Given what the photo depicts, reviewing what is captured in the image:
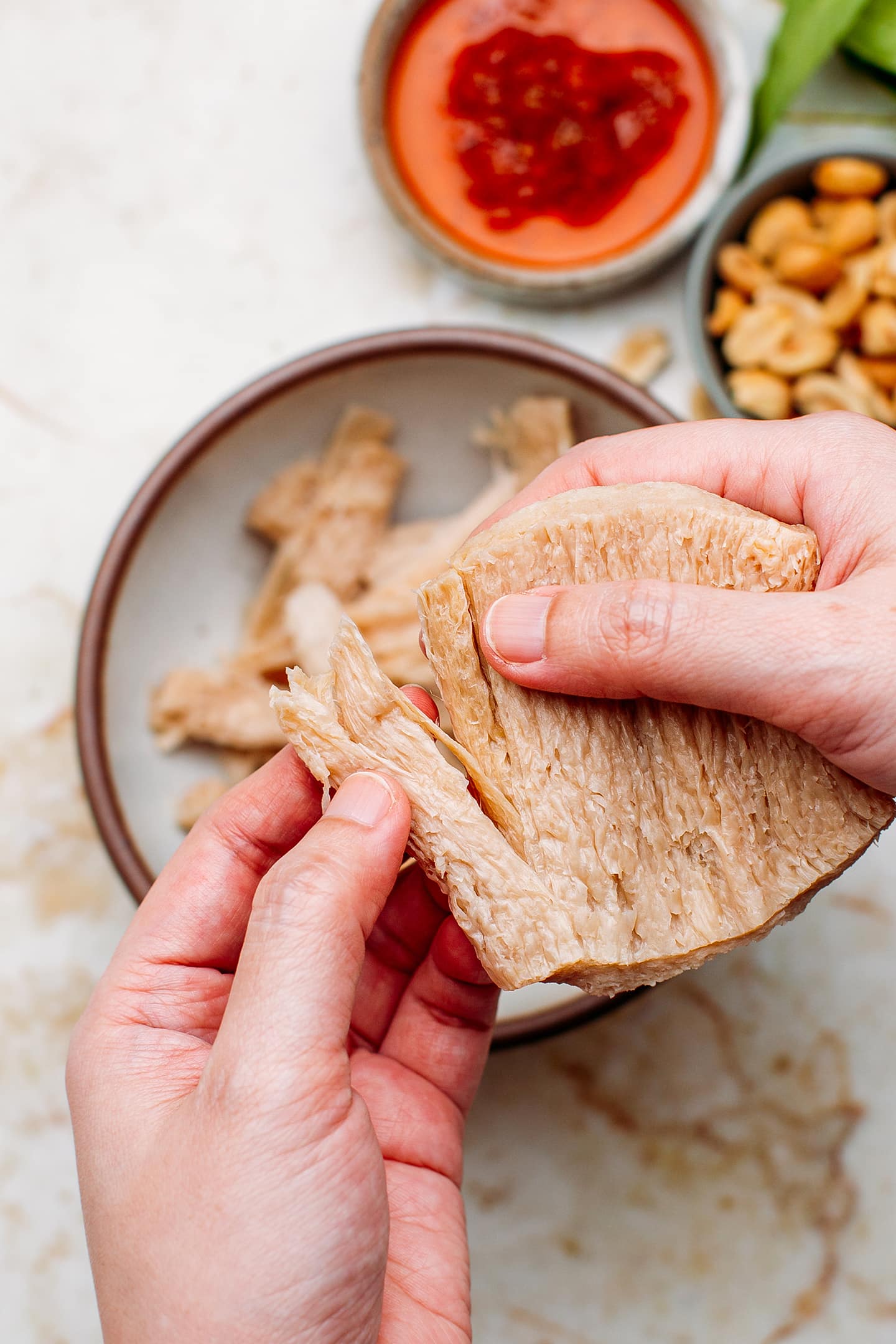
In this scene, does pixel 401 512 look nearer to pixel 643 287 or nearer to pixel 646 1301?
pixel 643 287

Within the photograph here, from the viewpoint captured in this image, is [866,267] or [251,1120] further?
[866,267]

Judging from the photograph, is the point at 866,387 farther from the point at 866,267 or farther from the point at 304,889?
the point at 304,889

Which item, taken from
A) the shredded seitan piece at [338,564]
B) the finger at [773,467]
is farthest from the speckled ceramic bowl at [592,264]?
the finger at [773,467]

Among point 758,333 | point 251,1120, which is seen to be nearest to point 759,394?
point 758,333

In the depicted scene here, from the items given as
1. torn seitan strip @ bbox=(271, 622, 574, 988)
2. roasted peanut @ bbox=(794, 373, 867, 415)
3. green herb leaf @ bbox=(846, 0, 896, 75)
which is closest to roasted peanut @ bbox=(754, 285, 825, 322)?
roasted peanut @ bbox=(794, 373, 867, 415)

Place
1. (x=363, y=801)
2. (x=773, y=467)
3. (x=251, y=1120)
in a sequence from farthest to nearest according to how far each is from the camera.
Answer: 1. (x=773, y=467)
2. (x=363, y=801)
3. (x=251, y=1120)

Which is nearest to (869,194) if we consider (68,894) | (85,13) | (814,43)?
A: (814,43)

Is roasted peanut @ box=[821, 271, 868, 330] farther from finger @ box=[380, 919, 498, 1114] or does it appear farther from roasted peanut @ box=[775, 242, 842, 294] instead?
finger @ box=[380, 919, 498, 1114]
